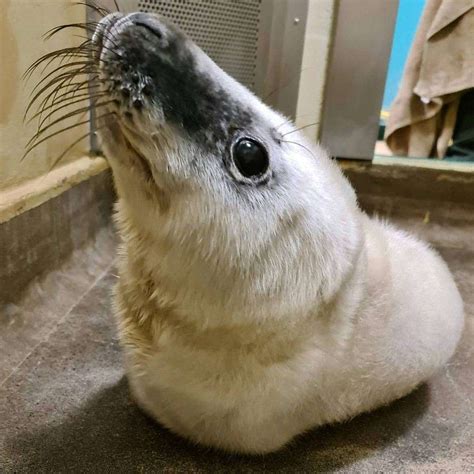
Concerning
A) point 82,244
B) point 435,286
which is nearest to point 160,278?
point 435,286

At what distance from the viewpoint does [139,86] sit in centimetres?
79

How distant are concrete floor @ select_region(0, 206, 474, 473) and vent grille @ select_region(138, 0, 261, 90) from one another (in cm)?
91

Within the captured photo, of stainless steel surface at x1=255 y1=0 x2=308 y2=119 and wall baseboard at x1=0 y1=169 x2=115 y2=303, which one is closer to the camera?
wall baseboard at x1=0 y1=169 x2=115 y2=303

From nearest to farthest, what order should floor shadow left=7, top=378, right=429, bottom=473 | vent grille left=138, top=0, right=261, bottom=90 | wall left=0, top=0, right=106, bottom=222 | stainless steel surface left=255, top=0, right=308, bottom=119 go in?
floor shadow left=7, top=378, right=429, bottom=473
wall left=0, top=0, right=106, bottom=222
vent grille left=138, top=0, right=261, bottom=90
stainless steel surface left=255, top=0, right=308, bottom=119

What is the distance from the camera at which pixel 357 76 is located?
226cm

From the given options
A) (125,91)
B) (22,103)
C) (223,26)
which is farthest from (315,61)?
(125,91)

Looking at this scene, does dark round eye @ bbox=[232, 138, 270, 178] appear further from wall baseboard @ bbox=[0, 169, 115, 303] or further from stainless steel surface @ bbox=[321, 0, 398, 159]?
stainless steel surface @ bbox=[321, 0, 398, 159]

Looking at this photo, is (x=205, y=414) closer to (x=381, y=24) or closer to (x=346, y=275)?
(x=346, y=275)

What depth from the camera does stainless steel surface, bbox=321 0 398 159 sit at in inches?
86.4

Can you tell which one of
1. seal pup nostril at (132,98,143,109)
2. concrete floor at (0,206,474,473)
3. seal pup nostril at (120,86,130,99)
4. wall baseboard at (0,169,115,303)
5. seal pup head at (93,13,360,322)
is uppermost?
seal pup nostril at (120,86,130,99)

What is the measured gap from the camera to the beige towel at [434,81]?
2342 mm

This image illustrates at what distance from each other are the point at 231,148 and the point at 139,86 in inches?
6.3

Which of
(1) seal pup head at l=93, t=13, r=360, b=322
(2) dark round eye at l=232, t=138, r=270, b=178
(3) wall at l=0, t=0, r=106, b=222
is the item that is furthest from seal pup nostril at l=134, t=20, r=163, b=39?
(3) wall at l=0, t=0, r=106, b=222

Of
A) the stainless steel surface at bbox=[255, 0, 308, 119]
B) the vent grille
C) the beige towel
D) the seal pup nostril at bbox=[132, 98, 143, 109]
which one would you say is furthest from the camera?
the beige towel
